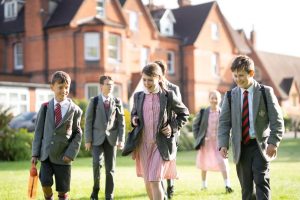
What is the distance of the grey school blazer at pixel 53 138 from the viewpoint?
23.0 ft

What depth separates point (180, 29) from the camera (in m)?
45.9

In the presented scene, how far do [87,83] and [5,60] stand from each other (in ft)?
26.4

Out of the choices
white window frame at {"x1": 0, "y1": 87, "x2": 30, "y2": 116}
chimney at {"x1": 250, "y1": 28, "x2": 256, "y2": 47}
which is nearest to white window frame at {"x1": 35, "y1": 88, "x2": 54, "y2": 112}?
white window frame at {"x1": 0, "y1": 87, "x2": 30, "y2": 116}

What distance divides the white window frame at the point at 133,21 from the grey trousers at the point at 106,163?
32458mm

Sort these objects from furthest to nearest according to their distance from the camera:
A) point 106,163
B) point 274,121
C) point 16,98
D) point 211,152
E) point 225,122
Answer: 1. point 16,98
2. point 211,152
3. point 106,163
4. point 225,122
5. point 274,121

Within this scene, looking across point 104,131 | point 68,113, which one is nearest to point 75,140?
point 68,113

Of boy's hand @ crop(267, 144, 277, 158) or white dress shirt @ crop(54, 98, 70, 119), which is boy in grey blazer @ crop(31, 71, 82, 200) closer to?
white dress shirt @ crop(54, 98, 70, 119)

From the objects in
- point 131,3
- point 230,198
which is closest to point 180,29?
point 131,3

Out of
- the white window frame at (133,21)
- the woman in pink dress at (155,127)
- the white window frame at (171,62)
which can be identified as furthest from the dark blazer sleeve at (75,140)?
the white window frame at (171,62)

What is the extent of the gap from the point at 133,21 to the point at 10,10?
30.5 ft

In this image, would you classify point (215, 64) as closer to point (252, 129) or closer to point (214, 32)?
point (214, 32)

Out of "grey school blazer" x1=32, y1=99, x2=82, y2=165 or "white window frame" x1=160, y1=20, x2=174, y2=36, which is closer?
"grey school blazer" x1=32, y1=99, x2=82, y2=165

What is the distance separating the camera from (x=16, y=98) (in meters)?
33.6

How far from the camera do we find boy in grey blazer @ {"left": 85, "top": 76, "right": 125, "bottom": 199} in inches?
345
